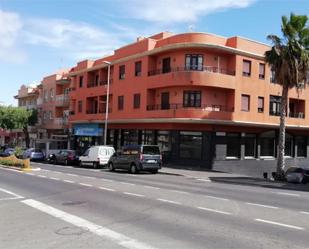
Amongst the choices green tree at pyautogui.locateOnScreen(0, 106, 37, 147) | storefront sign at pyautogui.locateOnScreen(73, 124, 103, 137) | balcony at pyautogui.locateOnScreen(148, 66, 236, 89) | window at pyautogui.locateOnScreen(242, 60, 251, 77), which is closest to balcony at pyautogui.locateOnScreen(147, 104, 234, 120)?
balcony at pyautogui.locateOnScreen(148, 66, 236, 89)

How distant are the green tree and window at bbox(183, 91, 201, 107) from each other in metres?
34.4

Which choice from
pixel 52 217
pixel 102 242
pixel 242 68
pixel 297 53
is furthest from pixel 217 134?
pixel 102 242

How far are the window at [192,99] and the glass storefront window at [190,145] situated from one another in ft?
7.66

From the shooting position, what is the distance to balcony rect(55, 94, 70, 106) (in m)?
58.6

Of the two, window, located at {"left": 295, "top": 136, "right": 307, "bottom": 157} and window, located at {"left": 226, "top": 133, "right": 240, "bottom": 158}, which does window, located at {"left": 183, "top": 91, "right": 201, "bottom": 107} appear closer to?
window, located at {"left": 226, "top": 133, "right": 240, "bottom": 158}

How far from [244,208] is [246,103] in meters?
26.8

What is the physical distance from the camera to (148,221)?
35.6 feet

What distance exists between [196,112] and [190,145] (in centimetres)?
323

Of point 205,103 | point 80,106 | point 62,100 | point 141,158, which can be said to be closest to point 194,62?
point 205,103

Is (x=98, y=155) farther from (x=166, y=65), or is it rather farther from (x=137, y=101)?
(x=166, y=65)

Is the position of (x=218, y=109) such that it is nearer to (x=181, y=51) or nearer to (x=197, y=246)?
(x=181, y=51)

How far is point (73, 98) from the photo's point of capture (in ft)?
178

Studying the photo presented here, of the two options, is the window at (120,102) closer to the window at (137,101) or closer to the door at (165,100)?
the window at (137,101)

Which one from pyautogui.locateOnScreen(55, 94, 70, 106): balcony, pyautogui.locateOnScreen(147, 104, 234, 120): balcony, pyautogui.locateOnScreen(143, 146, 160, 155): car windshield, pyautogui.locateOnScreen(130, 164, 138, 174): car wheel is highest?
pyautogui.locateOnScreen(55, 94, 70, 106): balcony
